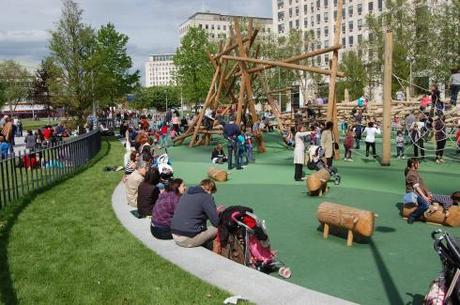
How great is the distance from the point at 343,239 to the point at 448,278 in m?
3.93

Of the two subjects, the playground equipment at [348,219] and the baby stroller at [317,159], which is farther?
the baby stroller at [317,159]

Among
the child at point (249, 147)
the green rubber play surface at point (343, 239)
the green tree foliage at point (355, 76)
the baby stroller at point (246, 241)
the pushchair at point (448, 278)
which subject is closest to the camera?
the pushchair at point (448, 278)

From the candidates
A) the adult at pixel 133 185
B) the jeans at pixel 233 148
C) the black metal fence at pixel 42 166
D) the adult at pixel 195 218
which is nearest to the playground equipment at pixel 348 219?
the adult at pixel 195 218

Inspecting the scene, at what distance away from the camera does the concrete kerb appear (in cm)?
560

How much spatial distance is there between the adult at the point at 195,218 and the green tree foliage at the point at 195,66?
43.2 meters

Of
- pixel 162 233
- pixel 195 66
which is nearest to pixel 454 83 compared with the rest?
pixel 162 233

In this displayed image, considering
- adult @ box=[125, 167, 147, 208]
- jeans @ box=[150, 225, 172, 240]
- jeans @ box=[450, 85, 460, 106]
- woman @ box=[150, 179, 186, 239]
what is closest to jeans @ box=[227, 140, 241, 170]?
adult @ box=[125, 167, 147, 208]

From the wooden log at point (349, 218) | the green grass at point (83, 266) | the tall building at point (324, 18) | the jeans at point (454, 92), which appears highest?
the tall building at point (324, 18)

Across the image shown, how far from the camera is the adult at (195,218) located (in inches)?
297

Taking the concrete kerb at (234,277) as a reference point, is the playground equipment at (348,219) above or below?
above

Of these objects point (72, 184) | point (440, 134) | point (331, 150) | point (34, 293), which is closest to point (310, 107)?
point (440, 134)

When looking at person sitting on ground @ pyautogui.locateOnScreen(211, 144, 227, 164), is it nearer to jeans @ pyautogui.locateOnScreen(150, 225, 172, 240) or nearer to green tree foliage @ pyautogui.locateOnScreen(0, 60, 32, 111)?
jeans @ pyautogui.locateOnScreen(150, 225, 172, 240)

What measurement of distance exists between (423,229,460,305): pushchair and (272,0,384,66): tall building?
82613mm

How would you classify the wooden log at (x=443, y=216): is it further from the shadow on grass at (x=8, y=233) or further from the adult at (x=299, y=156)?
the shadow on grass at (x=8, y=233)
